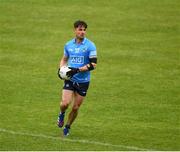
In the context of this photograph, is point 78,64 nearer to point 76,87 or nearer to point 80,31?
point 76,87

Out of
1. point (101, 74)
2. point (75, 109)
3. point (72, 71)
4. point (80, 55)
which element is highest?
point (80, 55)

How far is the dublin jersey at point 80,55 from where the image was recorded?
62.6ft

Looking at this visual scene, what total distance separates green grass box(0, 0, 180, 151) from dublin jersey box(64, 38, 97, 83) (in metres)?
1.61

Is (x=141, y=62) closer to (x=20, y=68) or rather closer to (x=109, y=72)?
(x=109, y=72)

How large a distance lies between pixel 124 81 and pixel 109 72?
1416mm

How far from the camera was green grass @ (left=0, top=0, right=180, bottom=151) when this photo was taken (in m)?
19.9

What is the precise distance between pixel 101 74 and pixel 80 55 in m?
8.83

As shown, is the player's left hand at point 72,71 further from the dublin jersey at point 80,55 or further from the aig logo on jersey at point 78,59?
the aig logo on jersey at point 78,59

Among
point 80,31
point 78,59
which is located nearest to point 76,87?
point 78,59

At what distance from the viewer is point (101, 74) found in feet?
91.6

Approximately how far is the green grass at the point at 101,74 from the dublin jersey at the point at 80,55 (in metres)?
1.61

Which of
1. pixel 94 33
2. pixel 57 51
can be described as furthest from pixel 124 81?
pixel 94 33

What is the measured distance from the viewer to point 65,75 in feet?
62.3

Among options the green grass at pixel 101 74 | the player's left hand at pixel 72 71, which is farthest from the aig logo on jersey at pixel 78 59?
the green grass at pixel 101 74
